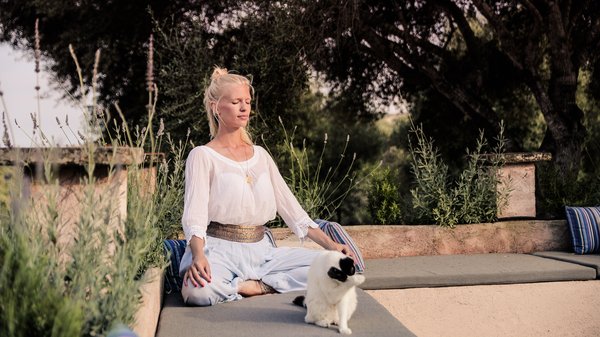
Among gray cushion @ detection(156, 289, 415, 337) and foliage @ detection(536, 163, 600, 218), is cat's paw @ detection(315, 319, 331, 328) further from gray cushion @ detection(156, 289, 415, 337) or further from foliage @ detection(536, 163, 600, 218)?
foliage @ detection(536, 163, 600, 218)

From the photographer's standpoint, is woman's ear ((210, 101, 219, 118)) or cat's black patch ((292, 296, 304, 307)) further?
woman's ear ((210, 101, 219, 118))

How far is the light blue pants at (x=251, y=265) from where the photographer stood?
382 centimetres

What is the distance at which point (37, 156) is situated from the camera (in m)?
2.70

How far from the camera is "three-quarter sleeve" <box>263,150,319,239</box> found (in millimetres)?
4016

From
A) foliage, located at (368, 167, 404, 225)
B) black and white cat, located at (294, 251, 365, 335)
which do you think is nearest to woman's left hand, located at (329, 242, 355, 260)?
black and white cat, located at (294, 251, 365, 335)

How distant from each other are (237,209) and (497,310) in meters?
2.04

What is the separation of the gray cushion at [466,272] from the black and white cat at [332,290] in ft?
5.15

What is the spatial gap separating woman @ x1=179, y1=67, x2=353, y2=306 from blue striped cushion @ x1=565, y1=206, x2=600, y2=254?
276 centimetres

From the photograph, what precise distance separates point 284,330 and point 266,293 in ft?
3.14

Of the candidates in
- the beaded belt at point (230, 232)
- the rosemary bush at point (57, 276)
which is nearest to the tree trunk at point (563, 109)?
the beaded belt at point (230, 232)

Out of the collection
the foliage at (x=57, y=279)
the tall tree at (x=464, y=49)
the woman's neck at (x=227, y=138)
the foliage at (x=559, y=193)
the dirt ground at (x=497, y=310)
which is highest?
the tall tree at (x=464, y=49)

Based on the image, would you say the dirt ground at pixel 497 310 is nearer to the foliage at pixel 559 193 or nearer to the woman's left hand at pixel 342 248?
the woman's left hand at pixel 342 248

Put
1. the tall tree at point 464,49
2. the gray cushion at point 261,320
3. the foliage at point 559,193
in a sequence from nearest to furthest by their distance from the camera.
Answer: the gray cushion at point 261,320 < the foliage at point 559,193 < the tall tree at point 464,49

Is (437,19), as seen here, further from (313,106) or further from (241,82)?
(241,82)
